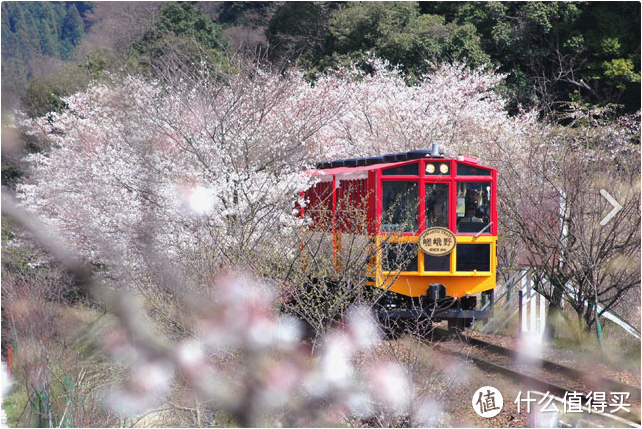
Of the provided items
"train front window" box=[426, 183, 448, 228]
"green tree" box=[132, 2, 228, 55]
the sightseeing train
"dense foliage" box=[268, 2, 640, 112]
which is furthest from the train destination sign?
"green tree" box=[132, 2, 228, 55]

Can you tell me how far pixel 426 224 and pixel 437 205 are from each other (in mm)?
293

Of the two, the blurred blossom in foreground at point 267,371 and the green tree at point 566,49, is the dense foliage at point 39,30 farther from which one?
the blurred blossom in foreground at point 267,371

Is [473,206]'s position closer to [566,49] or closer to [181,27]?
[566,49]

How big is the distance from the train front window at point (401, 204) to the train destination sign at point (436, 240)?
17 cm

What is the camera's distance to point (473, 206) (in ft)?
34.0

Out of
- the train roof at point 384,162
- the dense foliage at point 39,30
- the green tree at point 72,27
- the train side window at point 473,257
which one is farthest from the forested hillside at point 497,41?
the green tree at point 72,27

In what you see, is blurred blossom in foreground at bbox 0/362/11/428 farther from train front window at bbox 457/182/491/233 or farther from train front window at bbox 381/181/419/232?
train front window at bbox 457/182/491/233

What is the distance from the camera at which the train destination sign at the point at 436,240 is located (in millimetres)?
10023

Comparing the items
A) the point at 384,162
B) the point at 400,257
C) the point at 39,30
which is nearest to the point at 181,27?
the point at 39,30

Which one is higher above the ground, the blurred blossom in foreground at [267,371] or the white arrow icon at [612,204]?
the white arrow icon at [612,204]

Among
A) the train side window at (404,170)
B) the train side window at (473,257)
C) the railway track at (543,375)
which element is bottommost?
the railway track at (543,375)

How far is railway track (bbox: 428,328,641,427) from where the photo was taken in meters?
7.23

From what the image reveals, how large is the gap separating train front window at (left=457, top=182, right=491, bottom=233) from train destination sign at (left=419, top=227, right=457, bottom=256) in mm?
253

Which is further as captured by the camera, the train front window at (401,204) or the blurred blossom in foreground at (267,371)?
the train front window at (401,204)
